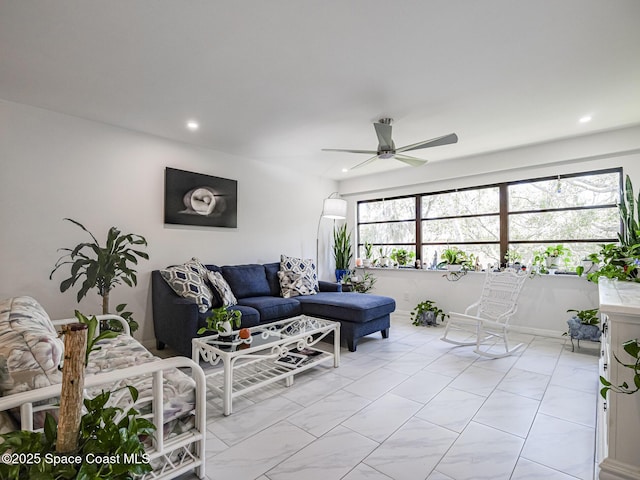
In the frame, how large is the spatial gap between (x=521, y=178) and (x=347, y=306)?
3.09 m

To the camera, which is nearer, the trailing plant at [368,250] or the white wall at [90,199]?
the white wall at [90,199]

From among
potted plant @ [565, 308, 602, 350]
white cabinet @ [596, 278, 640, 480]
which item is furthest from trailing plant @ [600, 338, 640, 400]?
potted plant @ [565, 308, 602, 350]

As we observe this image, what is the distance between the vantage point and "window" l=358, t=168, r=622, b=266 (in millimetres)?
3906

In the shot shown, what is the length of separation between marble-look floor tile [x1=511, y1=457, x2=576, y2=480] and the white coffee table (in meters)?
1.58

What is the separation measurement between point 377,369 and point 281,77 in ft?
8.99

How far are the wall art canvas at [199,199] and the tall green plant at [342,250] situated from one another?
2183 millimetres

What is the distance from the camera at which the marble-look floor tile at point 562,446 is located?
5.50 feet

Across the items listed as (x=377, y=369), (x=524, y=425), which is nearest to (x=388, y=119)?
(x=377, y=369)

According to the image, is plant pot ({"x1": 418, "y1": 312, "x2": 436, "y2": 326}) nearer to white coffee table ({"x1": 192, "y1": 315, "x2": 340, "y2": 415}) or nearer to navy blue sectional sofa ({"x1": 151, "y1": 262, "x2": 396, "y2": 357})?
navy blue sectional sofa ({"x1": 151, "y1": 262, "x2": 396, "y2": 357})

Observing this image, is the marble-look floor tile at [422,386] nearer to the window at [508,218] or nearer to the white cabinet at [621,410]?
the white cabinet at [621,410]

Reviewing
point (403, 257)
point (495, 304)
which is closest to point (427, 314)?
point (495, 304)

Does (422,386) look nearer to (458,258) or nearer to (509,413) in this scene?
(509,413)

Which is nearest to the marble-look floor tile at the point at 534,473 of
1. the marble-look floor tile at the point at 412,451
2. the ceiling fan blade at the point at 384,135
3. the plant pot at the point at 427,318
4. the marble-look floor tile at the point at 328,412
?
the marble-look floor tile at the point at 412,451

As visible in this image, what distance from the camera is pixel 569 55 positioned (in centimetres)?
220
